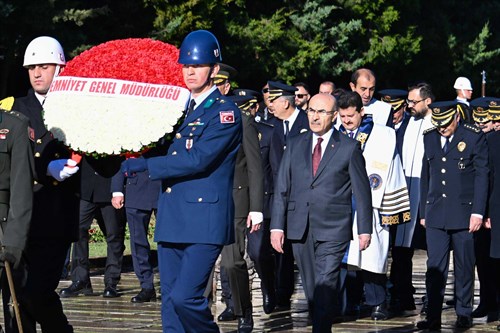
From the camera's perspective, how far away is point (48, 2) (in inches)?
1236

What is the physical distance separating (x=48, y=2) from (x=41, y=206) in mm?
22064

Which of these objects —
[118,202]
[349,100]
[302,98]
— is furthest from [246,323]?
[302,98]

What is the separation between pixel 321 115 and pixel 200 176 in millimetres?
2415

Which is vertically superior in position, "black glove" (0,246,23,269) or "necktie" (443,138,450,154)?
"necktie" (443,138,450,154)

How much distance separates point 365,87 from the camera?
15078 mm

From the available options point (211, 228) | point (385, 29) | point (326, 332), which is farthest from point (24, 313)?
point (385, 29)

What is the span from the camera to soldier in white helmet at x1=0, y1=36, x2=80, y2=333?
32.2 feet

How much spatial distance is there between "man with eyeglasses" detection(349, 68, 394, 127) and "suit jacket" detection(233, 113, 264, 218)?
8.04 feet

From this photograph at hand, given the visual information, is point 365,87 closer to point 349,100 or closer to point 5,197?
point 349,100

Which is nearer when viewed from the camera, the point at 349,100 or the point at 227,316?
the point at 349,100

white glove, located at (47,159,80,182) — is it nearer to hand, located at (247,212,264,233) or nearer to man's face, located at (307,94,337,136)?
man's face, located at (307,94,337,136)

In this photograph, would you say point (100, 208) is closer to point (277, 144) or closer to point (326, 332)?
point (277, 144)

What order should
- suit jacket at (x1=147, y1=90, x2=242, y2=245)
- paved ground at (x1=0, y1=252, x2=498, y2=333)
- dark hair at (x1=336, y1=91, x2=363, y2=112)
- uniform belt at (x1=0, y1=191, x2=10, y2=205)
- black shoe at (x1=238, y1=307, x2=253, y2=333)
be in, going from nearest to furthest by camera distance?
uniform belt at (x1=0, y1=191, x2=10, y2=205) → suit jacket at (x1=147, y1=90, x2=242, y2=245) → black shoe at (x1=238, y1=307, x2=253, y2=333) → paved ground at (x1=0, y1=252, x2=498, y2=333) → dark hair at (x1=336, y1=91, x2=363, y2=112)

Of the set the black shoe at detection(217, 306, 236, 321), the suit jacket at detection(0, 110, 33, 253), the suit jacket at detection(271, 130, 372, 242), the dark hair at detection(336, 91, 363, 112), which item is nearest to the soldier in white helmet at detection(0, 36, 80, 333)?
the suit jacket at detection(0, 110, 33, 253)
